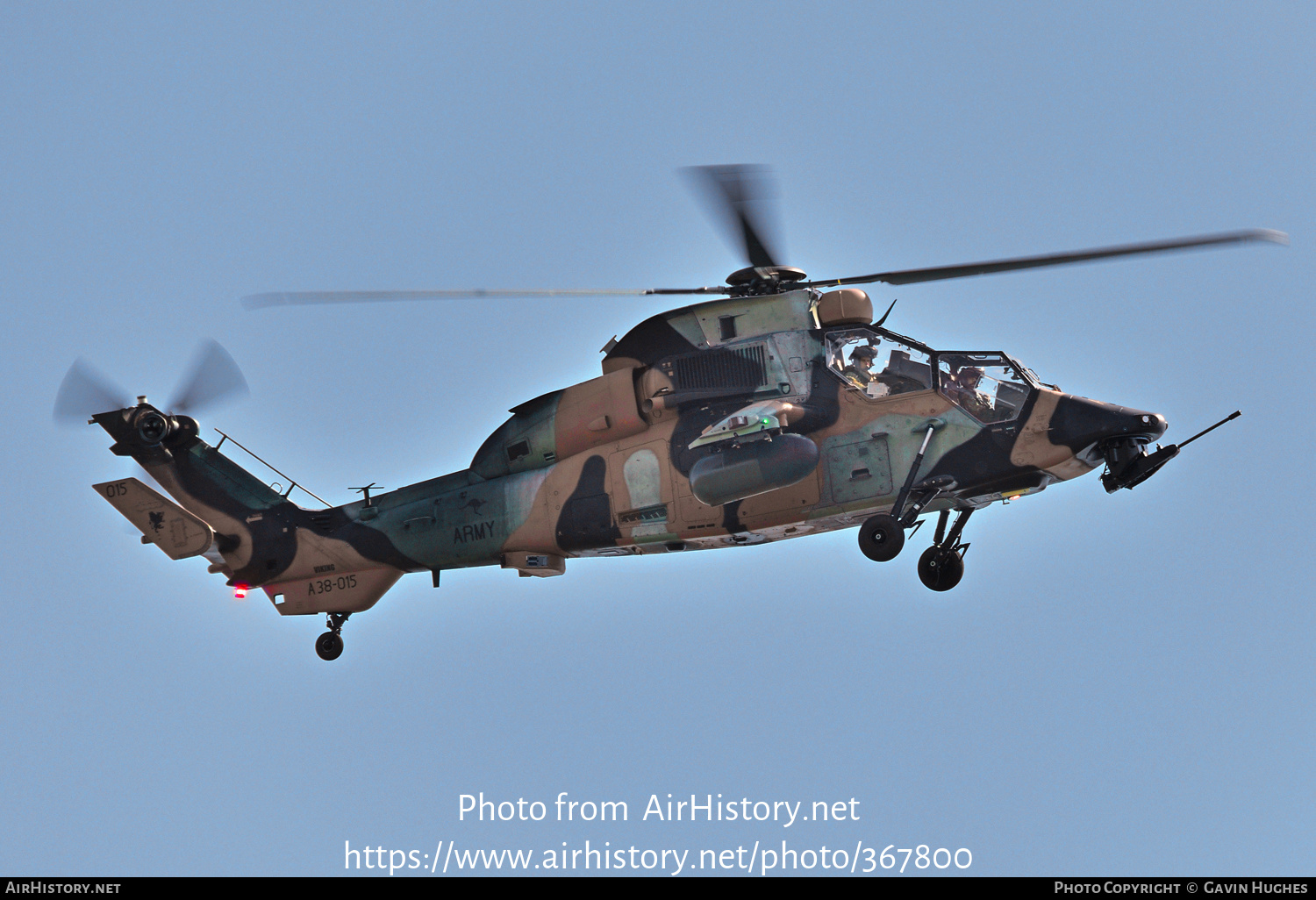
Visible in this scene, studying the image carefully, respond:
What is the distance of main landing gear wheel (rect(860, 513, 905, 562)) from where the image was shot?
16750 mm

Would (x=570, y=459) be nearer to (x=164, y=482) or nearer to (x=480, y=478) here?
(x=480, y=478)

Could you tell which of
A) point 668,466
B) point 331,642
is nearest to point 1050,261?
point 668,466

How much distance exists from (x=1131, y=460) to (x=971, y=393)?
2034 mm

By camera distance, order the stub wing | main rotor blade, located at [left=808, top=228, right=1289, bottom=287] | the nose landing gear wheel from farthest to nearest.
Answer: the nose landing gear wheel, the stub wing, main rotor blade, located at [left=808, top=228, right=1289, bottom=287]

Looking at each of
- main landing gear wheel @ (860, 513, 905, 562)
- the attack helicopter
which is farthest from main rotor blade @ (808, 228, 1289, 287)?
main landing gear wheel @ (860, 513, 905, 562)

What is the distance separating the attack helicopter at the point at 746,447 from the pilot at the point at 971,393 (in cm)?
2

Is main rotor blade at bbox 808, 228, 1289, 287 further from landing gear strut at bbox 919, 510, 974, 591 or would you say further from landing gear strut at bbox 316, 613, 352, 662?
landing gear strut at bbox 316, 613, 352, 662

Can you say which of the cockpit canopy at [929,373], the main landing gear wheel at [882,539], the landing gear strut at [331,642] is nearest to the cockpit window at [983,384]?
the cockpit canopy at [929,373]

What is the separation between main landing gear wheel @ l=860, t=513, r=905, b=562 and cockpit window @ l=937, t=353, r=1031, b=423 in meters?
1.78

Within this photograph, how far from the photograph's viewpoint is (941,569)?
58.0 ft

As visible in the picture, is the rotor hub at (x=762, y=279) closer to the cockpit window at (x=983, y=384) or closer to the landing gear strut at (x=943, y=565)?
the cockpit window at (x=983, y=384)

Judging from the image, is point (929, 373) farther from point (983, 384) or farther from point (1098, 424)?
point (1098, 424)

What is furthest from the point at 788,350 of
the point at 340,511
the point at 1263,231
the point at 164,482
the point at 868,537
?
the point at 164,482
